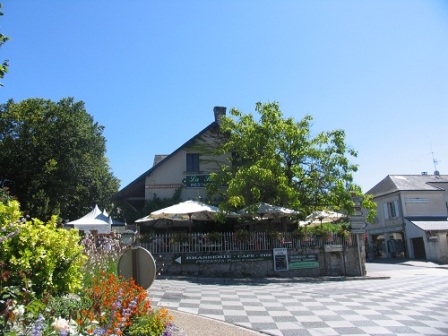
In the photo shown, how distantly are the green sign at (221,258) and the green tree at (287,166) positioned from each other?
225 centimetres

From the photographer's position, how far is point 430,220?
34.1m

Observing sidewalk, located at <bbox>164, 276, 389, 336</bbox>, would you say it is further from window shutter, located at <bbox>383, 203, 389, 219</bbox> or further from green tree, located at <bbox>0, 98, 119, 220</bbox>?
window shutter, located at <bbox>383, 203, 389, 219</bbox>

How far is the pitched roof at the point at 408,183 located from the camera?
117 ft

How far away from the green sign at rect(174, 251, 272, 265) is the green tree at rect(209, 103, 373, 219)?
7.38 feet

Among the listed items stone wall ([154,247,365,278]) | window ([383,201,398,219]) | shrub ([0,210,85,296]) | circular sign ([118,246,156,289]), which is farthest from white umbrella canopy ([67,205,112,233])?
window ([383,201,398,219])

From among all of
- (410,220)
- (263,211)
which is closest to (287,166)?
(263,211)

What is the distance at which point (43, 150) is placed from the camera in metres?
25.9

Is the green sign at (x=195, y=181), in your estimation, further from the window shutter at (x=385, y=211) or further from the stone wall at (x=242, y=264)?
the window shutter at (x=385, y=211)

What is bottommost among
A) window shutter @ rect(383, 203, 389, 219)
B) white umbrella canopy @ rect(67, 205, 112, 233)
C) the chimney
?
white umbrella canopy @ rect(67, 205, 112, 233)

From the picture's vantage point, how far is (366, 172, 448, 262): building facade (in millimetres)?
31344

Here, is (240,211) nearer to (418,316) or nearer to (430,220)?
(418,316)

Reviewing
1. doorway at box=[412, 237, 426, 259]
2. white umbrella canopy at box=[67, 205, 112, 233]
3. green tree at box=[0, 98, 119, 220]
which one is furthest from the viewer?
doorway at box=[412, 237, 426, 259]

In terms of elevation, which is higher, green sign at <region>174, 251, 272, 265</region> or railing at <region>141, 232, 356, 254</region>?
railing at <region>141, 232, 356, 254</region>

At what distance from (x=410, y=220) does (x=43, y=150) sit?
2991 centimetres
